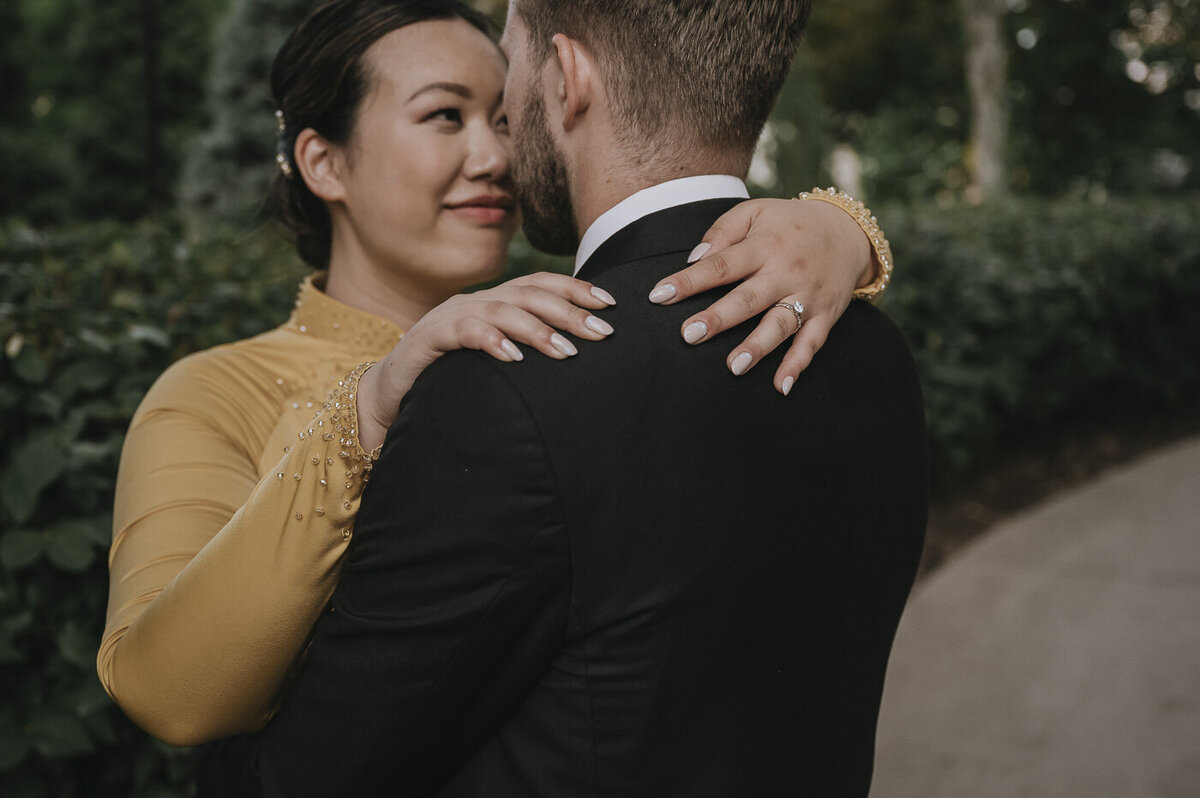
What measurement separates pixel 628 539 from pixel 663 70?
1.99 ft

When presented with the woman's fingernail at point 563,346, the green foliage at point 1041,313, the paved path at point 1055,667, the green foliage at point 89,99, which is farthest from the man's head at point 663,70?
the green foliage at point 89,99

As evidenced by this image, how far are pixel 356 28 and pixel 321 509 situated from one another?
44.5 inches

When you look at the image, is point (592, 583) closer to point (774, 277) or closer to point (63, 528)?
point (774, 277)

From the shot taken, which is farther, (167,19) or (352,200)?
(167,19)

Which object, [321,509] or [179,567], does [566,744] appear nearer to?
[321,509]

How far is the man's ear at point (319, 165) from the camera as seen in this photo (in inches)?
79.5

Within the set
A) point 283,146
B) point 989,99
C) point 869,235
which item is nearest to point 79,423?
point 283,146

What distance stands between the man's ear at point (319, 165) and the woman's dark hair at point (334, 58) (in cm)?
2

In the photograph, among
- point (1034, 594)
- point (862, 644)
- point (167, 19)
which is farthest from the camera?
point (167, 19)

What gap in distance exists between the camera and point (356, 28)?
1.93 m

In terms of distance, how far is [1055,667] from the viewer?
4.31m

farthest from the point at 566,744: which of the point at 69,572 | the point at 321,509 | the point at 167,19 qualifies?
the point at 167,19

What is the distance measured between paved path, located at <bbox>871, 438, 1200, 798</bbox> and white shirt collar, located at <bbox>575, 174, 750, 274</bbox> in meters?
2.88

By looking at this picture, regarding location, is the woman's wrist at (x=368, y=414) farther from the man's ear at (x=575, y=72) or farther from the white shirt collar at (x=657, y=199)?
the man's ear at (x=575, y=72)
